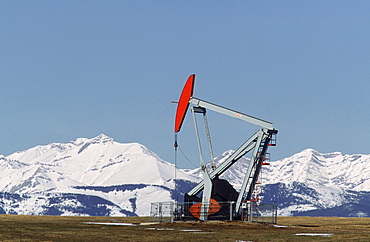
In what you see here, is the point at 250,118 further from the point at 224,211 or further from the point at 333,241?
the point at 333,241

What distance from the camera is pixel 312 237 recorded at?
3712 centimetres

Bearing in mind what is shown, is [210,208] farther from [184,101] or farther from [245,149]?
[184,101]

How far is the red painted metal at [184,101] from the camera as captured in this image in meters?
57.8

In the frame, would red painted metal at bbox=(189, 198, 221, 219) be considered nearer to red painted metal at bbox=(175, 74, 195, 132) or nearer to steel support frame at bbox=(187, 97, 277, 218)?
steel support frame at bbox=(187, 97, 277, 218)

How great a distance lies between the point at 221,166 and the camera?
56.7 m

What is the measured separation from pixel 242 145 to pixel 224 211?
5401 millimetres

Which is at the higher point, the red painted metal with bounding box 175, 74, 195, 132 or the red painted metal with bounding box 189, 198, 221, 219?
the red painted metal with bounding box 175, 74, 195, 132

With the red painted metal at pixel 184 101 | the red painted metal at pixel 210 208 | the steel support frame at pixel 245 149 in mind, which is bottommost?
the red painted metal at pixel 210 208

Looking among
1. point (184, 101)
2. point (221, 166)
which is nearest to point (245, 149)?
point (221, 166)

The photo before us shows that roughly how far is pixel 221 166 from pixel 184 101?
250 inches

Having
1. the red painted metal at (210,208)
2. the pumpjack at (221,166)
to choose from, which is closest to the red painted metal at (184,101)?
the pumpjack at (221,166)

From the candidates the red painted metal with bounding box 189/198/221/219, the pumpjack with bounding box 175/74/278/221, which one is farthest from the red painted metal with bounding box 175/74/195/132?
the red painted metal with bounding box 189/198/221/219

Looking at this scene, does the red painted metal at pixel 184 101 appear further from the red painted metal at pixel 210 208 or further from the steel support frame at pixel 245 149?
the red painted metal at pixel 210 208

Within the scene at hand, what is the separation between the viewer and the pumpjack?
55.3m
